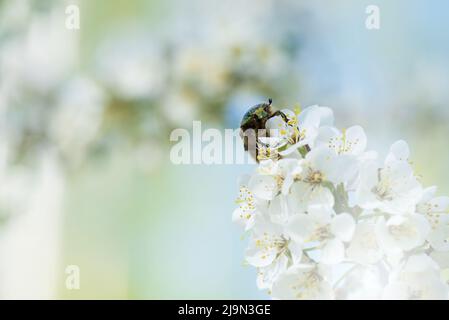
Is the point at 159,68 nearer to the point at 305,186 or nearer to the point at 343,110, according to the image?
the point at 343,110

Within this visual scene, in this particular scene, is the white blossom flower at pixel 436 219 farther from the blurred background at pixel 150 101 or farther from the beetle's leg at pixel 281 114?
the blurred background at pixel 150 101

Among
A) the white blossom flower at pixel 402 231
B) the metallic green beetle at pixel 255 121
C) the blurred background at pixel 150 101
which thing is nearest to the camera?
the white blossom flower at pixel 402 231

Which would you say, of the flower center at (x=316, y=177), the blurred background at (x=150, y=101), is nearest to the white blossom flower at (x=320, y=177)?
the flower center at (x=316, y=177)

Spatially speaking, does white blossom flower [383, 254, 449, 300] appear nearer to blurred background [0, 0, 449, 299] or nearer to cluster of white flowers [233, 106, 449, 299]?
cluster of white flowers [233, 106, 449, 299]

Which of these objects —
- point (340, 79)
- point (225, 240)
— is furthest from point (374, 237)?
point (340, 79)

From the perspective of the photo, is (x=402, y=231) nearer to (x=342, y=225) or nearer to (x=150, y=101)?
(x=342, y=225)

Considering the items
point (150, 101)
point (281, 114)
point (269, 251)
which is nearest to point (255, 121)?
point (281, 114)

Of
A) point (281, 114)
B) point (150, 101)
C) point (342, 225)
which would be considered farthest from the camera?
point (150, 101)

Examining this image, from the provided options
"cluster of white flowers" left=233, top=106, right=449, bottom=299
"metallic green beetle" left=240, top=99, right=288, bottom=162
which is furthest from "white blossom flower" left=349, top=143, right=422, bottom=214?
"metallic green beetle" left=240, top=99, right=288, bottom=162
